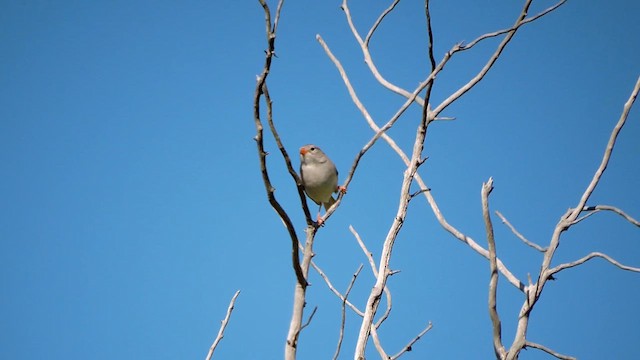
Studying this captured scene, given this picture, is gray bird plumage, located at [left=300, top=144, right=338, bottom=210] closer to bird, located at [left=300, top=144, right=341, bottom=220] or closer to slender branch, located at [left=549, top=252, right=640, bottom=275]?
bird, located at [left=300, top=144, right=341, bottom=220]

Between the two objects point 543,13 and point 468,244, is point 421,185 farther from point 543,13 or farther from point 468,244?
point 543,13

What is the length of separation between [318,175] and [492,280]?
4.67 metres

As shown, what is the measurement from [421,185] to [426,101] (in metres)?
0.80

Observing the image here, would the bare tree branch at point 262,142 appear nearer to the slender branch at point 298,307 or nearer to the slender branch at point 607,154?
the slender branch at point 298,307

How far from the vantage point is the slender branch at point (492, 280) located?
3055mm

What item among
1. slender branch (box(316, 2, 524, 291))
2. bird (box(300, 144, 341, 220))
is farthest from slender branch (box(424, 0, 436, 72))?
bird (box(300, 144, 341, 220))

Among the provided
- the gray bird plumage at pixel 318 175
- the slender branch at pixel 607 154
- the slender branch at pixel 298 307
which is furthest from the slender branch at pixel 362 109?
the gray bird plumage at pixel 318 175

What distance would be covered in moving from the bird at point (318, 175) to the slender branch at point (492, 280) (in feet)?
14.6

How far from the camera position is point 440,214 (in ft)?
14.0

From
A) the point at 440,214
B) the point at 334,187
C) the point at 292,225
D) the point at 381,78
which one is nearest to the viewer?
the point at 292,225

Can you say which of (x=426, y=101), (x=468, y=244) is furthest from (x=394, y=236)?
(x=468, y=244)

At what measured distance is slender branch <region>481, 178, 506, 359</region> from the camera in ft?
10.0

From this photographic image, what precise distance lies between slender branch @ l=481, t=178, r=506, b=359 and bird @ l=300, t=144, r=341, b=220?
14.6ft

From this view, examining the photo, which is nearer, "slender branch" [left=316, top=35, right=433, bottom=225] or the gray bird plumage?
"slender branch" [left=316, top=35, right=433, bottom=225]
